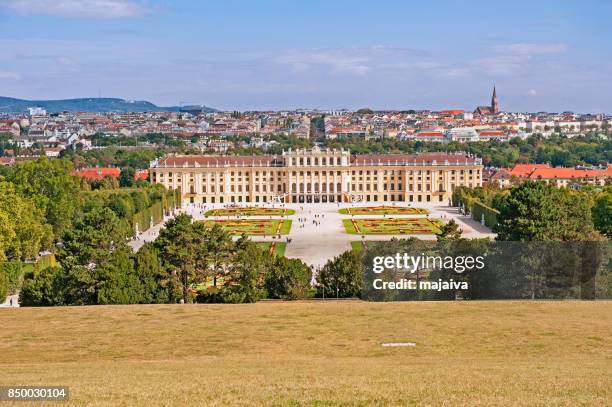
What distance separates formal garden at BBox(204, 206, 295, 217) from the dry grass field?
52.3 metres

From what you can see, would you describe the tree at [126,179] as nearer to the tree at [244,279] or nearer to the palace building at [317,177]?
the palace building at [317,177]

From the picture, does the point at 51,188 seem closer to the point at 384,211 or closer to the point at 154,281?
the point at 154,281

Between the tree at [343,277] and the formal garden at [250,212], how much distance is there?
45.6m

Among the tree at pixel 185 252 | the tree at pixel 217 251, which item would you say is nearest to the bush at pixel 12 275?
the tree at pixel 185 252

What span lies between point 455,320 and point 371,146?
124 meters

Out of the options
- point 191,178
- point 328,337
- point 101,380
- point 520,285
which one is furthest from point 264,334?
point 191,178

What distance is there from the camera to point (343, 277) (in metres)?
32.4

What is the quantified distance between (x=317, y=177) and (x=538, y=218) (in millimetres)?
59565

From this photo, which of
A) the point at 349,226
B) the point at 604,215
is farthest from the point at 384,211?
the point at 604,215

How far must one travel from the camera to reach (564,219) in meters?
40.1

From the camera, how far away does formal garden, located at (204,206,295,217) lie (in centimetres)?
7938

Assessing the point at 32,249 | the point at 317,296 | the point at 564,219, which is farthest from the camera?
the point at 32,249

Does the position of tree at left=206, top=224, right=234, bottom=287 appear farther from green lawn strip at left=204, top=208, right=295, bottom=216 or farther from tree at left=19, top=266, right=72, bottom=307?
green lawn strip at left=204, top=208, right=295, bottom=216

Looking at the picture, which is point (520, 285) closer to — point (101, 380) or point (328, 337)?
point (328, 337)
